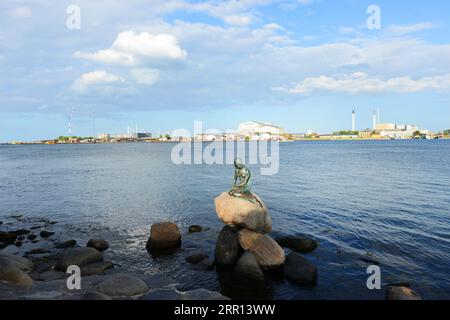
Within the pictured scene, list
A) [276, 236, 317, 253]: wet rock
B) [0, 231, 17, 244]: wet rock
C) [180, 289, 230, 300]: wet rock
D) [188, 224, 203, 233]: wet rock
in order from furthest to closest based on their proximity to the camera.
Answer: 1. [188, 224, 203, 233]: wet rock
2. [0, 231, 17, 244]: wet rock
3. [276, 236, 317, 253]: wet rock
4. [180, 289, 230, 300]: wet rock

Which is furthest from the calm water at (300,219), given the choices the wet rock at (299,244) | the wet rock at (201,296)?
the wet rock at (201,296)

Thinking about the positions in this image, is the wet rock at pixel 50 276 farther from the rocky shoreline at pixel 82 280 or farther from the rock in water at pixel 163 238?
the rock in water at pixel 163 238

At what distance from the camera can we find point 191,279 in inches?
599

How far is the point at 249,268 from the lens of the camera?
598 inches

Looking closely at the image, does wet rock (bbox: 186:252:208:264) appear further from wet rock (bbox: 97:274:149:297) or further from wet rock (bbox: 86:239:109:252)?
wet rock (bbox: 86:239:109:252)

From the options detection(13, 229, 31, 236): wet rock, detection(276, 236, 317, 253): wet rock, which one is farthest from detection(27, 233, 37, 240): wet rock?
detection(276, 236, 317, 253): wet rock

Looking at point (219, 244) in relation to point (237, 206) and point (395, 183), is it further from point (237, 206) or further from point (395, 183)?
point (395, 183)

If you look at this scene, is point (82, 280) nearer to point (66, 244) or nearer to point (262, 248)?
point (66, 244)

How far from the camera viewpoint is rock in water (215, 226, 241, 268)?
16.3 m

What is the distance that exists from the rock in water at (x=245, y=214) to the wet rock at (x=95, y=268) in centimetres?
626

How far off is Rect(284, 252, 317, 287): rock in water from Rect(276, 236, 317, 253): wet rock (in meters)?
3.81

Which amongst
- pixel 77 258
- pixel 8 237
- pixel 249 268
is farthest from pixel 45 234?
pixel 249 268
